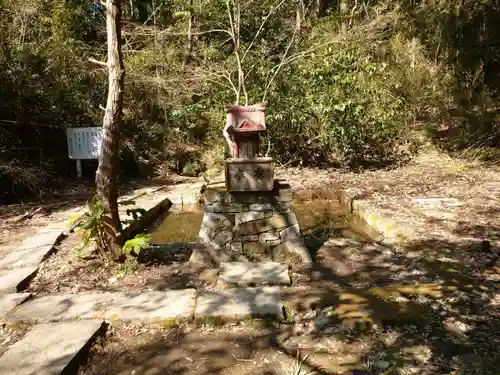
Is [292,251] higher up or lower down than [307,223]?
higher up

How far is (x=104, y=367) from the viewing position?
93.0 inches

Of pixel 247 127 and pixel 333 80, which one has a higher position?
pixel 333 80

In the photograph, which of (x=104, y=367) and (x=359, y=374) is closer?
(x=359, y=374)

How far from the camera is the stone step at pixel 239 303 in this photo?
2771 millimetres

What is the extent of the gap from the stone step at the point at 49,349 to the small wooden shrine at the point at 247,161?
1789 mm

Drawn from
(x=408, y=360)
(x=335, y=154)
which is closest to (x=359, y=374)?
(x=408, y=360)

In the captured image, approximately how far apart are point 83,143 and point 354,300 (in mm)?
6316

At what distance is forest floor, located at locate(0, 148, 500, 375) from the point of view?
2332 mm

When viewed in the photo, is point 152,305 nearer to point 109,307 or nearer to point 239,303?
point 109,307

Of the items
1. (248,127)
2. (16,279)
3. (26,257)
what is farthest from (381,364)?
(26,257)

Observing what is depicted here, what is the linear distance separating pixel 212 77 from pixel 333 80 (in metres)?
2.66

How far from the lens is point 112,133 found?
3512 mm

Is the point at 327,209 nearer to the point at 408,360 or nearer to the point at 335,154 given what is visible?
the point at 335,154

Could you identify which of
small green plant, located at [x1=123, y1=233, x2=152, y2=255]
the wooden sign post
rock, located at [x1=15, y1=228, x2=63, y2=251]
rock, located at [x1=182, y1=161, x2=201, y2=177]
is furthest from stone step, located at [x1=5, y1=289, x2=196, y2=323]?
rock, located at [x1=182, y1=161, x2=201, y2=177]
